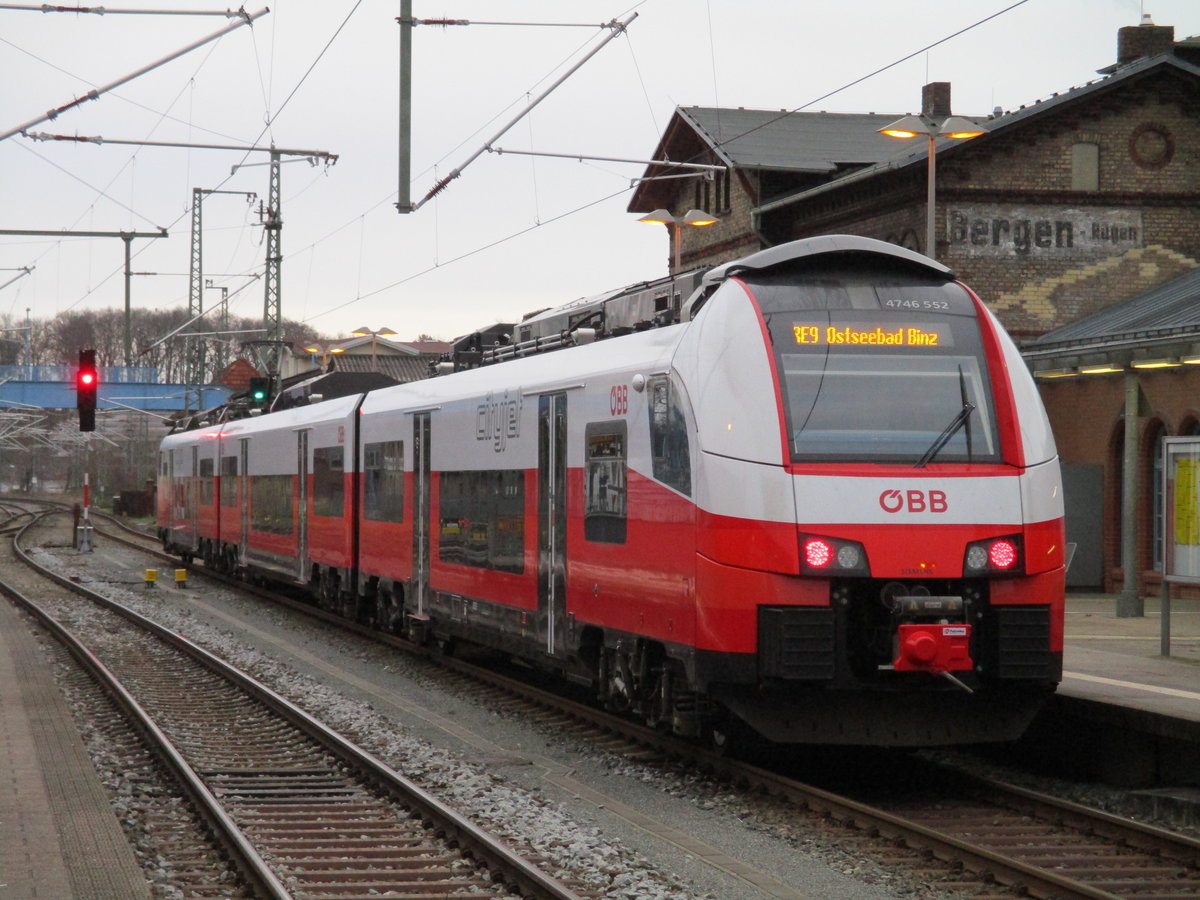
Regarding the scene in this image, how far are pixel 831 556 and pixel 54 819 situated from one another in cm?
438

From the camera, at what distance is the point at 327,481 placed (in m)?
22.1

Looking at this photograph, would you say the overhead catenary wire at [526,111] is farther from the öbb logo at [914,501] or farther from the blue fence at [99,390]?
the blue fence at [99,390]

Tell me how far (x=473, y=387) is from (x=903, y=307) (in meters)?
5.80

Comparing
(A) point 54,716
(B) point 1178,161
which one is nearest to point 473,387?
(A) point 54,716

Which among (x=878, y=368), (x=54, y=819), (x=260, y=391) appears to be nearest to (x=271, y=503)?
(x=260, y=391)

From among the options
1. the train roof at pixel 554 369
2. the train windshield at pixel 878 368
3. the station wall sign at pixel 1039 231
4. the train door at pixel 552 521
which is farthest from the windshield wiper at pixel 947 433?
the station wall sign at pixel 1039 231

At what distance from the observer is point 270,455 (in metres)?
26.7

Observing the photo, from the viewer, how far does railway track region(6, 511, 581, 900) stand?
8.00 meters

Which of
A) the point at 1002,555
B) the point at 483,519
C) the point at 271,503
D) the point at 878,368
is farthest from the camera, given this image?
the point at 271,503

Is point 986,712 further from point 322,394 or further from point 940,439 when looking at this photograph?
point 322,394

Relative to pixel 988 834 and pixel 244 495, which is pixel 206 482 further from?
pixel 988 834

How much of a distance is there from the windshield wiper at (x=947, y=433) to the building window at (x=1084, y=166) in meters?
21.7

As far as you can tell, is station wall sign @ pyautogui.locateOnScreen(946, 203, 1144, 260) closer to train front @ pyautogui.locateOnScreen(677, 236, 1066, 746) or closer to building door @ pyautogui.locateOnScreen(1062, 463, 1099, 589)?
building door @ pyautogui.locateOnScreen(1062, 463, 1099, 589)

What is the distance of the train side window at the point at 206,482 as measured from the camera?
33.2 metres
